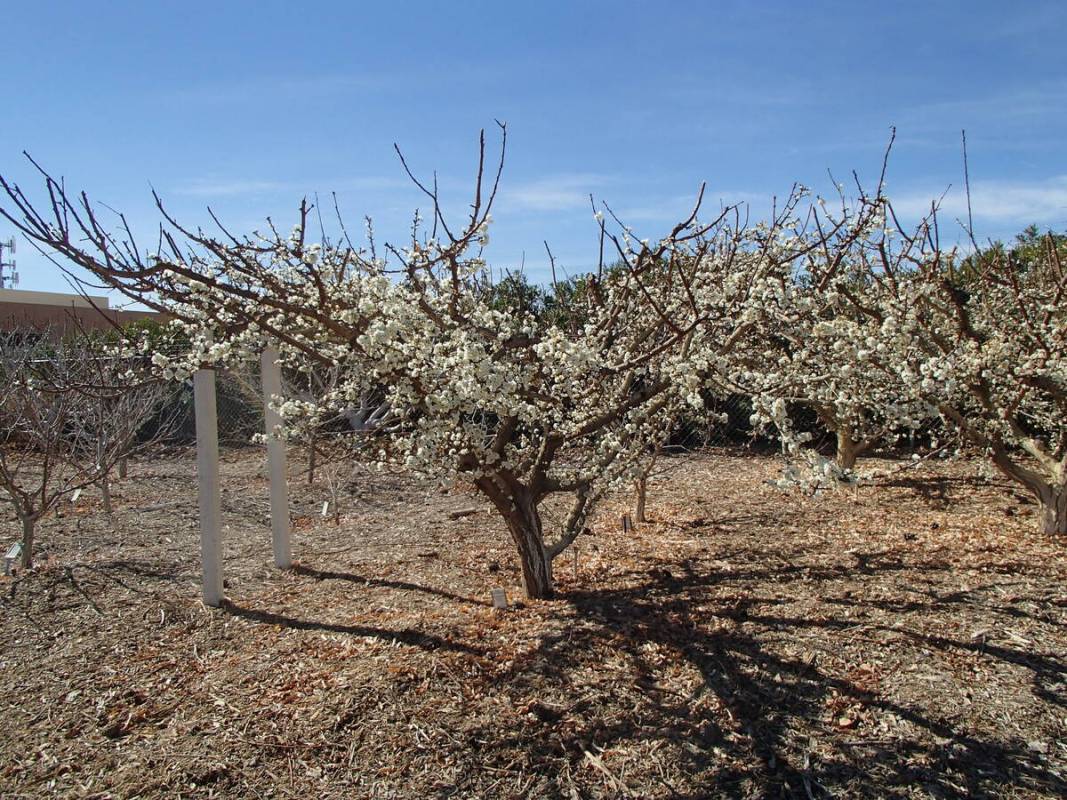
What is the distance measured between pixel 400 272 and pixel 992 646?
123 inches

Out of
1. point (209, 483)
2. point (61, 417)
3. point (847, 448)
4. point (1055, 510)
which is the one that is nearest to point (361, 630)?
point (209, 483)

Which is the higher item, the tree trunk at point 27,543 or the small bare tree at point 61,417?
the small bare tree at point 61,417

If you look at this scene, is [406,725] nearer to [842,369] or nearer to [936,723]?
[936,723]

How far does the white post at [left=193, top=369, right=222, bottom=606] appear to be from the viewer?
413 centimetres

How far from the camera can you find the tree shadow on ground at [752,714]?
2.53 meters

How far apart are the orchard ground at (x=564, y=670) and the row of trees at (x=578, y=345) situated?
2.44ft

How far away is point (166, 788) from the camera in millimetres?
2590

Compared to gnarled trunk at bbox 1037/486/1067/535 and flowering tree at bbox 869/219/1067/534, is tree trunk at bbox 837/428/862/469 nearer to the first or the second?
flowering tree at bbox 869/219/1067/534

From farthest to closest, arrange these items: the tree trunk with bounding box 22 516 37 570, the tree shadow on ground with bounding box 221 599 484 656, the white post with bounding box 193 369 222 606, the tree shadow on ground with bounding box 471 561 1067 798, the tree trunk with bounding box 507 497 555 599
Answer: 1. the tree trunk with bounding box 22 516 37 570
2. the white post with bounding box 193 369 222 606
3. the tree trunk with bounding box 507 497 555 599
4. the tree shadow on ground with bounding box 221 599 484 656
5. the tree shadow on ground with bounding box 471 561 1067 798

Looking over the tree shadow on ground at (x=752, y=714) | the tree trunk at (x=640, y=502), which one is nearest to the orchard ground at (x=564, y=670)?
the tree shadow on ground at (x=752, y=714)

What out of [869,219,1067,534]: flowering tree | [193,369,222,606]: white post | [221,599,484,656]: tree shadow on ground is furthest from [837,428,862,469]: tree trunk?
[193,369,222,606]: white post

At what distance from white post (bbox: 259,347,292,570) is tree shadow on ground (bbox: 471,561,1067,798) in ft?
6.83

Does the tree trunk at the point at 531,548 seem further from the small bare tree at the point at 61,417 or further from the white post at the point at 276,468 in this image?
the small bare tree at the point at 61,417

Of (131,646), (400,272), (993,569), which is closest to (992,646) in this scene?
(993,569)
